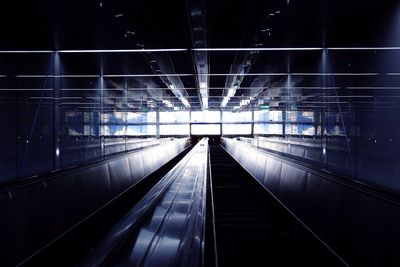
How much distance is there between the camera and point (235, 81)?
1741 cm

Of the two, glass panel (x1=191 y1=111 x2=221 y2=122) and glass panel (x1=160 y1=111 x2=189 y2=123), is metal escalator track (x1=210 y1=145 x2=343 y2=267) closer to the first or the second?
glass panel (x1=160 y1=111 x2=189 y2=123)

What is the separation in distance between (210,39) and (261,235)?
4965 millimetres

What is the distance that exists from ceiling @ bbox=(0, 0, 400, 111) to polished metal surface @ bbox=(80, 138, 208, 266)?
3407 mm

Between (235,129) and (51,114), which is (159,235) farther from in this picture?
(235,129)

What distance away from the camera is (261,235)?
6613 mm

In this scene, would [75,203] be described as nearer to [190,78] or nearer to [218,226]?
[218,226]

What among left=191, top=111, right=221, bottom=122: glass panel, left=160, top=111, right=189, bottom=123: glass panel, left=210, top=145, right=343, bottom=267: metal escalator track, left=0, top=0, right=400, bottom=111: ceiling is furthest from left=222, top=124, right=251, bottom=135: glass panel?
left=210, top=145, right=343, bottom=267: metal escalator track

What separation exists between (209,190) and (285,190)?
9.23ft

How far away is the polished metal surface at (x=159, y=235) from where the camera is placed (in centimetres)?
383

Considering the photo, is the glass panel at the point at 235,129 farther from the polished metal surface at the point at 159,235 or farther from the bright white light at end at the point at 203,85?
the polished metal surface at the point at 159,235

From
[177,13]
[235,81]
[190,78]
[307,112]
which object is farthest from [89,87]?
[177,13]

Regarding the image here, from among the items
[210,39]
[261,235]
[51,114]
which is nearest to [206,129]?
[51,114]

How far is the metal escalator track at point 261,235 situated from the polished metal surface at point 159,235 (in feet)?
2.33

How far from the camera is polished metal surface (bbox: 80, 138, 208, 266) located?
3.83 metres
